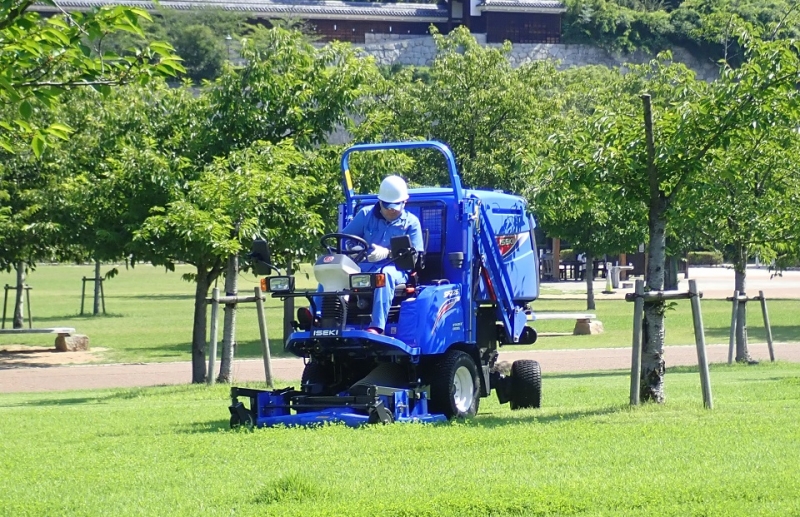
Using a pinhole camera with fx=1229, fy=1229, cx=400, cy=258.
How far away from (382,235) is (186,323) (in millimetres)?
28569

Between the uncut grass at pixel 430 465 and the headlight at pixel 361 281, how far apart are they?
1315 millimetres

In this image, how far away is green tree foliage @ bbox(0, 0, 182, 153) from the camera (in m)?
6.75

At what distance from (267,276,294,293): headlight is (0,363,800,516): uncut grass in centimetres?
150

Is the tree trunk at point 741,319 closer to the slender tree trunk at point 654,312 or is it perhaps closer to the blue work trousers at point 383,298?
the slender tree trunk at point 654,312

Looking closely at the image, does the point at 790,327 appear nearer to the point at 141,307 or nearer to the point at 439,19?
the point at 141,307

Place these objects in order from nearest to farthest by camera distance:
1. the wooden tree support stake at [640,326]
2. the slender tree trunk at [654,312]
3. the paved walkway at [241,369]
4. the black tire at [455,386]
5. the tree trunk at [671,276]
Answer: the black tire at [455,386], the wooden tree support stake at [640,326], the slender tree trunk at [654,312], the paved walkway at [241,369], the tree trunk at [671,276]

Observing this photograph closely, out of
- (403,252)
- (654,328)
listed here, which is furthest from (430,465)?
(654,328)

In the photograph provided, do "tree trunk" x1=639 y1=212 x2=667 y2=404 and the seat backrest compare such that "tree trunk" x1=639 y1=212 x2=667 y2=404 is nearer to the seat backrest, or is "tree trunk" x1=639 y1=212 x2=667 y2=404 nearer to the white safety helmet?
the seat backrest

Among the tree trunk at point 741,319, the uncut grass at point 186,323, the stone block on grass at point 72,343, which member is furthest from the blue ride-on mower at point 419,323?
the stone block on grass at point 72,343

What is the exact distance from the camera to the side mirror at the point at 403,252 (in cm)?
1133

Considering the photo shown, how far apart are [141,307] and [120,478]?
4088 cm

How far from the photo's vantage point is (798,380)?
58.3 feet

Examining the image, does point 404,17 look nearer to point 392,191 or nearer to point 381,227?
point 381,227

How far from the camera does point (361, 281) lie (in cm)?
1125
